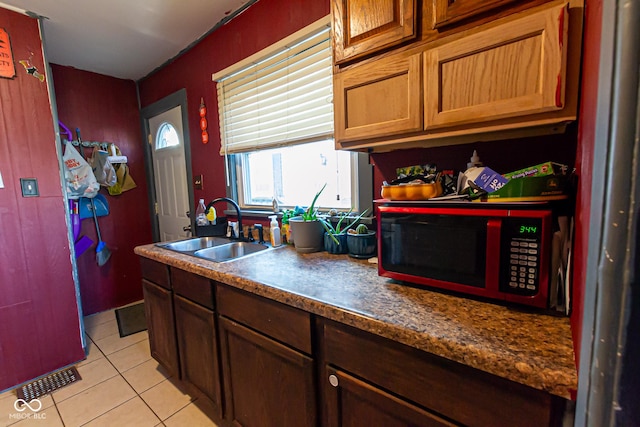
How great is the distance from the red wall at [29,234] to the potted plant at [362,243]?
213 centimetres

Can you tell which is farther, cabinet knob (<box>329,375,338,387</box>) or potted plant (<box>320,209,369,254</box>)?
potted plant (<box>320,209,369,254</box>)

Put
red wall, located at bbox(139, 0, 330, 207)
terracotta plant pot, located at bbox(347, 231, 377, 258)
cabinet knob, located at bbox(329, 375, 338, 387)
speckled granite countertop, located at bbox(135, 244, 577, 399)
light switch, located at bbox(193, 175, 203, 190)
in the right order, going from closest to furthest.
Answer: speckled granite countertop, located at bbox(135, 244, 577, 399) < cabinet knob, located at bbox(329, 375, 338, 387) < terracotta plant pot, located at bbox(347, 231, 377, 258) < red wall, located at bbox(139, 0, 330, 207) < light switch, located at bbox(193, 175, 203, 190)

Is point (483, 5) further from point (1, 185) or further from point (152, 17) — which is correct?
point (1, 185)

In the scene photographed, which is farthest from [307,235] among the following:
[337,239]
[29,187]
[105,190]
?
[105,190]

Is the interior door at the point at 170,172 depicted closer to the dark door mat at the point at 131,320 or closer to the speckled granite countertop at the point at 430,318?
the dark door mat at the point at 131,320

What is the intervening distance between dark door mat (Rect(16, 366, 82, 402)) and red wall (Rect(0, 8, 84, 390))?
0.07m

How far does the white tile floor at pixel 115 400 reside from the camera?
154 centimetres

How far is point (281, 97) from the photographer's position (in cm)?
176

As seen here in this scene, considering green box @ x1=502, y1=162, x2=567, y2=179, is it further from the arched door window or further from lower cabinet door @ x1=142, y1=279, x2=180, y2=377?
the arched door window

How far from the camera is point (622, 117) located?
Answer: 0.90ft

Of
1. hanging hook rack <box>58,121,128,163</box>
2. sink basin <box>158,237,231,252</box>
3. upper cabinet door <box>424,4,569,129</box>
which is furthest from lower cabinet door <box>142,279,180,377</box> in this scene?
hanging hook rack <box>58,121,128,163</box>

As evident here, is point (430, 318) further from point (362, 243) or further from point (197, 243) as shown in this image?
point (197, 243)

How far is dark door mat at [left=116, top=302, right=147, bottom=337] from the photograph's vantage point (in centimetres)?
252

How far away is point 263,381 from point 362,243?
72 centimetres
